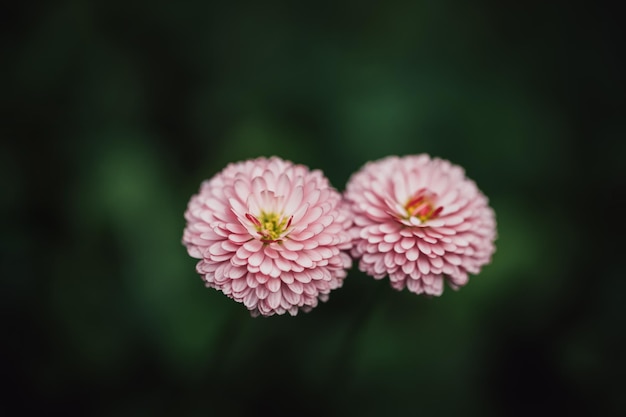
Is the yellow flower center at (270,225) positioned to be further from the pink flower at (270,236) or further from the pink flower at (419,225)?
the pink flower at (419,225)

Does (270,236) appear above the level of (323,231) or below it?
below

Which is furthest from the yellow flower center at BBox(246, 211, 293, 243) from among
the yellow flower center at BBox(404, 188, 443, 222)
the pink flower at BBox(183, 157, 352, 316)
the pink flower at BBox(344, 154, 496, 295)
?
the yellow flower center at BBox(404, 188, 443, 222)

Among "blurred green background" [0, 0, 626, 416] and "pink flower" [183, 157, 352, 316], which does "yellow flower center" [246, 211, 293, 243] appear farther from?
"blurred green background" [0, 0, 626, 416]

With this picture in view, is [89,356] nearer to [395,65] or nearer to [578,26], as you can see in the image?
[395,65]

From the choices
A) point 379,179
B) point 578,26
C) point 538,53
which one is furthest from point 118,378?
point 578,26

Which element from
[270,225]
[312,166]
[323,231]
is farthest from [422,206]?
[312,166]

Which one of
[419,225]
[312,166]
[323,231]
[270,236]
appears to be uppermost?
[312,166]

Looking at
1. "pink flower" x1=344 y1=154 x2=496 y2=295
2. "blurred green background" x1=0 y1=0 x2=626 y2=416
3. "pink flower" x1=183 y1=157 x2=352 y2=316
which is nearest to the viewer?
"pink flower" x1=183 y1=157 x2=352 y2=316

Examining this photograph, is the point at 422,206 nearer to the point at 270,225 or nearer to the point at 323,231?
the point at 323,231
